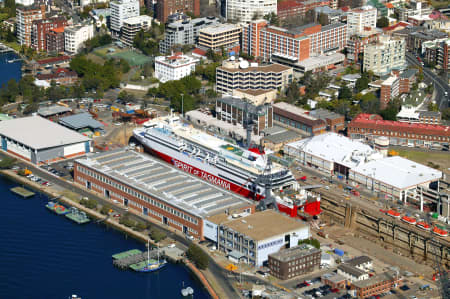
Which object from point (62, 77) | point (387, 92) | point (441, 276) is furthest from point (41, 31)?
point (441, 276)

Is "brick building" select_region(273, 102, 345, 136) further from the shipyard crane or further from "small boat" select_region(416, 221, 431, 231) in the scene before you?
the shipyard crane

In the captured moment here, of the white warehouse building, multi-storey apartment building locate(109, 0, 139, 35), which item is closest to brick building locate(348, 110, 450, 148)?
the white warehouse building

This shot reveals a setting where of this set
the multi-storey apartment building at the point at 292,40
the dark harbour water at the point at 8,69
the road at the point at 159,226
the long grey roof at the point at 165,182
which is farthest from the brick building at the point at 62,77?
the long grey roof at the point at 165,182

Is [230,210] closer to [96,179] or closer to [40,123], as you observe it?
[96,179]

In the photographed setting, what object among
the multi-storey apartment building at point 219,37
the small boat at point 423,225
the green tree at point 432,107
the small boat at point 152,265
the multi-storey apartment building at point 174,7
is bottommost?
the small boat at point 152,265

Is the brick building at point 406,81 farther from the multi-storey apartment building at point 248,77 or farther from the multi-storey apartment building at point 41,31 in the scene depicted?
the multi-storey apartment building at point 41,31

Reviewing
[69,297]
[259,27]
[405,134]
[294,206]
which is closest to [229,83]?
[259,27]
